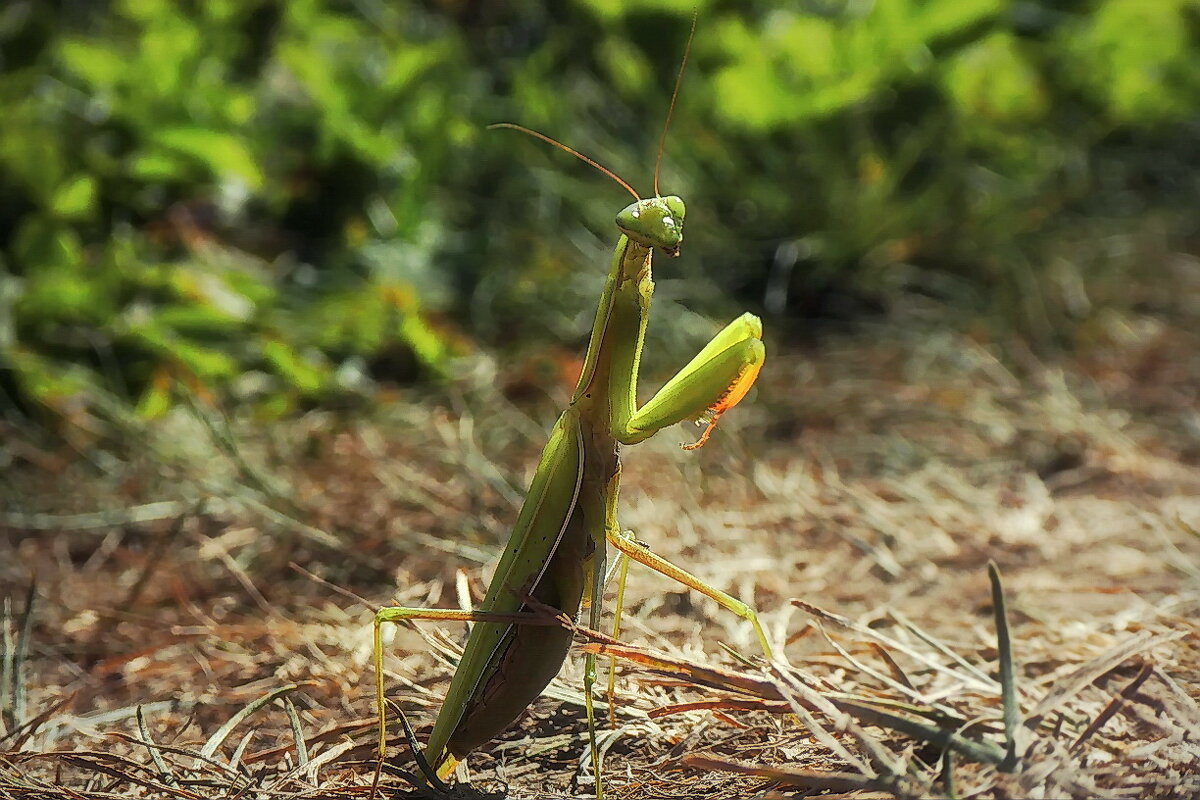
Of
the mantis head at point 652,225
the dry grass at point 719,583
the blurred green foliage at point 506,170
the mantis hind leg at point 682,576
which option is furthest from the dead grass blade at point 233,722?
the blurred green foliage at point 506,170

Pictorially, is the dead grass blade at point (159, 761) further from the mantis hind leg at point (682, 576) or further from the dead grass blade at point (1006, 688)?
the dead grass blade at point (1006, 688)

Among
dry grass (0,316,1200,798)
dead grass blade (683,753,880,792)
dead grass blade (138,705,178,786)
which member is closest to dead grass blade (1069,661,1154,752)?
dry grass (0,316,1200,798)

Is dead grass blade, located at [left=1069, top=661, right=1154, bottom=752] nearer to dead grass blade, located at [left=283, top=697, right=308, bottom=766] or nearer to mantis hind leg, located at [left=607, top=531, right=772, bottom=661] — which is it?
mantis hind leg, located at [left=607, top=531, right=772, bottom=661]

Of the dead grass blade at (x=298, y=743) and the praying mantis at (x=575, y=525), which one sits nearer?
the praying mantis at (x=575, y=525)

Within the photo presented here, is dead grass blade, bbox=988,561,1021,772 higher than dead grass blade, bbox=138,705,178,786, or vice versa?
dead grass blade, bbox=988,561,1021,772

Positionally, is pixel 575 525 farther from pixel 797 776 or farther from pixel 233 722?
pixel 233 722

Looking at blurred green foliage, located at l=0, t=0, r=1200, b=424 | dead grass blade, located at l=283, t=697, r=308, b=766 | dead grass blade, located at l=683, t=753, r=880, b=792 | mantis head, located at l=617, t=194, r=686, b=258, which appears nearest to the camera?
dead grass blade, located at l=683, t=753, r=880, b=792
